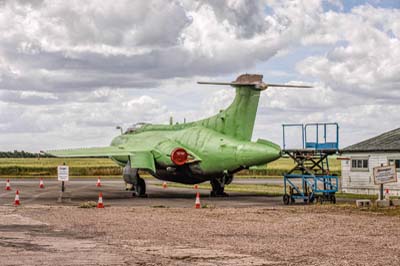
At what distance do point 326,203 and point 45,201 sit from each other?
12.9m

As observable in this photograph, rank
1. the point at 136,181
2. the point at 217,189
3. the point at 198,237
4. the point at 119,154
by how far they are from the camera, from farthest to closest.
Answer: the point at 217,189
the point at 119,154
the point at 136,181
the point at 198,237

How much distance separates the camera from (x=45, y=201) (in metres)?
32.5

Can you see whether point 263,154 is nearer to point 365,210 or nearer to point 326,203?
point 326,203

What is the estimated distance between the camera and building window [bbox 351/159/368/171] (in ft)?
128

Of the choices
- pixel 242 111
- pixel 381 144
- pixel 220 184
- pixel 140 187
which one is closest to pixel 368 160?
pixel 381 144

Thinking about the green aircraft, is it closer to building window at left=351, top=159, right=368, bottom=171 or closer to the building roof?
the building roof

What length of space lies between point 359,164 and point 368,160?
0.99 meters

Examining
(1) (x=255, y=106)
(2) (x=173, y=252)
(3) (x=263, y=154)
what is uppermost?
(1) (x=255, y=106)

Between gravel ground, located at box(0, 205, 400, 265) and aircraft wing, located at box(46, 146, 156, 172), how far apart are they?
33.0 feet

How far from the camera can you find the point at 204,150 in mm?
35281

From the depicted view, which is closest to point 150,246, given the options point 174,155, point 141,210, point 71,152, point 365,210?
point 141,210

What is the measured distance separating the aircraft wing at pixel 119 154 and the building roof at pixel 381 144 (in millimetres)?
11653

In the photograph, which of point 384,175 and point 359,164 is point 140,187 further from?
point 384,175

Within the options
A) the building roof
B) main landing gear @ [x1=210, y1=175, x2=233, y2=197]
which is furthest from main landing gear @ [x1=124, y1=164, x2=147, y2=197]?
the building roof
